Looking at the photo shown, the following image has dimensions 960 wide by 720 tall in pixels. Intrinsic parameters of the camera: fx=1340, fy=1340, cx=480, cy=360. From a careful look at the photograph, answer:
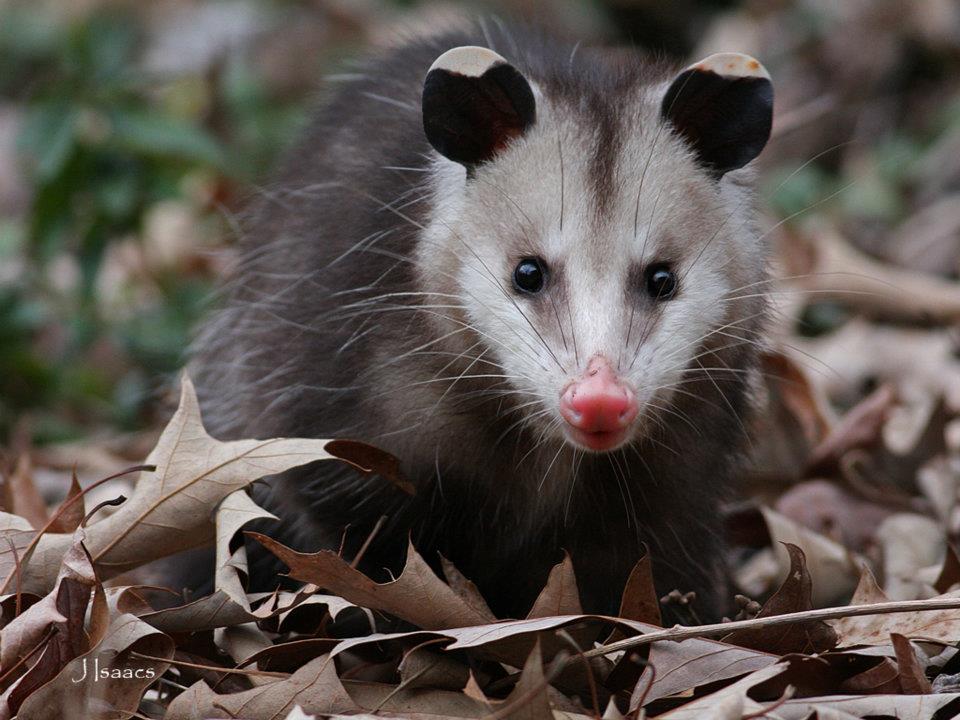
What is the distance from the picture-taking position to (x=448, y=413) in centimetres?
288

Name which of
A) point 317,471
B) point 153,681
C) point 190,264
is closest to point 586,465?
point 317,471

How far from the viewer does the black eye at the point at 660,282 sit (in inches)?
105

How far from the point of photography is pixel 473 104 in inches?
107

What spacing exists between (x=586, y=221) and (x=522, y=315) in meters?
0.23

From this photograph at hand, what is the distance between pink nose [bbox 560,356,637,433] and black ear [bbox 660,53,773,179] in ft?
2.29

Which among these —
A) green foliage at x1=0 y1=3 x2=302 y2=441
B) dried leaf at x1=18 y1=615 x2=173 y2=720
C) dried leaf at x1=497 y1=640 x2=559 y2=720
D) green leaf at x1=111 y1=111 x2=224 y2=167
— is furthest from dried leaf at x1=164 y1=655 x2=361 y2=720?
green leaf at x1=111 y1=111 x2=224 y2=167

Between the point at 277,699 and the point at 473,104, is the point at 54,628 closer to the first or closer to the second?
the point at 277,699

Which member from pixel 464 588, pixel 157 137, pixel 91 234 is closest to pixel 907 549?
pixel 464 588

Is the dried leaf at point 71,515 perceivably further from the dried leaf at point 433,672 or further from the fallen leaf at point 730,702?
the fallen leaf at point 730,702

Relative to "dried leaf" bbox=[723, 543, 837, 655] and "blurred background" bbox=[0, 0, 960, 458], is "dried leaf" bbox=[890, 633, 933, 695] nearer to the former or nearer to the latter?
"dried leaf" bbox=[723, 543, 837, 655]

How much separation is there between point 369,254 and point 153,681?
1018 mm

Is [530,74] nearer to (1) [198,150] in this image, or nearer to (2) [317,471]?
(2) [317,471]

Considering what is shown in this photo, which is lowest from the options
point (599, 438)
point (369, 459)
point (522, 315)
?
point (369, 459)

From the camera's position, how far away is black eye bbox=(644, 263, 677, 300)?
2662 mm
